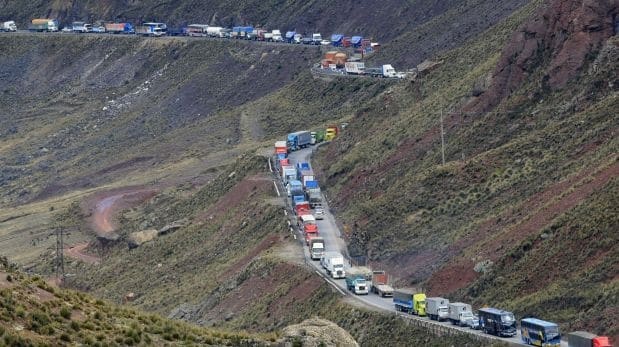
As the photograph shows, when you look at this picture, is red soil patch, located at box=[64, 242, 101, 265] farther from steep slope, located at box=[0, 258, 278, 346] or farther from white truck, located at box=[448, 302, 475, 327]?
steep slope, located at box=[0, 258, 278, 346]

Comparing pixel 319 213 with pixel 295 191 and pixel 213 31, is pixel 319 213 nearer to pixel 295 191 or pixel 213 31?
pixel 295 191

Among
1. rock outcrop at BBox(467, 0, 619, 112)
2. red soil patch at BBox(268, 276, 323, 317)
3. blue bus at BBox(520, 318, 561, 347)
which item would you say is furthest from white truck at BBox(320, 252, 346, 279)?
blue bus at BBox(520, 318, 561, 347)

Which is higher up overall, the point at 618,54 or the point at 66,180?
the point at 618,54

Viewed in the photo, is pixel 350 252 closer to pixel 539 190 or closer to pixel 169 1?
pixel 539 190

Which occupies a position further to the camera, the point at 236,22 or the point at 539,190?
the point at 236,22

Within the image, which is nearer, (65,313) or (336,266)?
(65,313)

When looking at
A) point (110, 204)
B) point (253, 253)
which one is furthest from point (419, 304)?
point (110, 204)

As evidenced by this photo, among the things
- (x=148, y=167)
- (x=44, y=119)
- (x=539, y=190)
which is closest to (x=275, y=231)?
(x=539, y=190)
